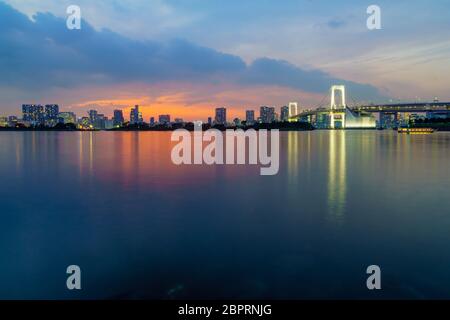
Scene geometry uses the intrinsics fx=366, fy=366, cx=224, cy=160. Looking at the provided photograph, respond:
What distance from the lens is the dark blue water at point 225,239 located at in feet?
17.5

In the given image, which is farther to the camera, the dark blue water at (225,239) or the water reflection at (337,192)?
the water reflection at (337,192)

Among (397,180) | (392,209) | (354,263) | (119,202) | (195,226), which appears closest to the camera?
(354,263)

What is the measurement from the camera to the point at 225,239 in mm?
7324

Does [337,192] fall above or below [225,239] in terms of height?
above

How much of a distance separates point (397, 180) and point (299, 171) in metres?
4.55

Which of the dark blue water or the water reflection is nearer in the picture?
the dark blue water

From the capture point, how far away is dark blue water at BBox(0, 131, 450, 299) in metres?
5.32

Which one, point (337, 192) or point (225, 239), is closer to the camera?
point (225, 239)
